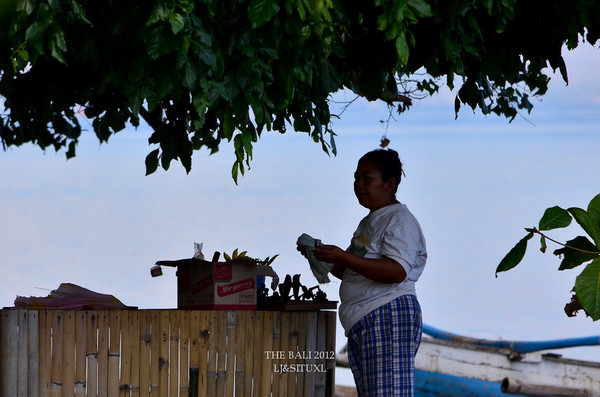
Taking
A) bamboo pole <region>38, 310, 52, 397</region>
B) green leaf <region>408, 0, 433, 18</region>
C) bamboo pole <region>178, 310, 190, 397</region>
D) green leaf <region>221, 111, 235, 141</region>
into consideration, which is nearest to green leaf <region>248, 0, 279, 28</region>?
green leaf <region>221, 111, 235, 141</region>

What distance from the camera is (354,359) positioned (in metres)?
3.89

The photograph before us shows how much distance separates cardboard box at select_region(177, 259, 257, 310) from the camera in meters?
4.36

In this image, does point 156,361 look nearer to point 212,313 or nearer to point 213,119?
point 212,313

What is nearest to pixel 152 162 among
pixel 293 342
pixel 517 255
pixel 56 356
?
pixel 56 356

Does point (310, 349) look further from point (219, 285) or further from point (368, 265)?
point (368, 265)

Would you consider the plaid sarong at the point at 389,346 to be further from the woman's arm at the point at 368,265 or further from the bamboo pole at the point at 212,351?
the bamboo pole at the point at 212,351

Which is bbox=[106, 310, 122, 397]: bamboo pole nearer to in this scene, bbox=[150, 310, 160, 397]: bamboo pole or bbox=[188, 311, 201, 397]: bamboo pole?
bbox=[150, 310, 160, 397]: bamboo pole

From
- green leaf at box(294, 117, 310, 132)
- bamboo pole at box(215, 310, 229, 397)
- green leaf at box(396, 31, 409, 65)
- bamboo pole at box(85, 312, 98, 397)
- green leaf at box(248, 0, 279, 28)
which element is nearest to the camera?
green leaf at box(248, 0, 279, 28)

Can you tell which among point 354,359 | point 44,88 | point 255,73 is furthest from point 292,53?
point 44,88

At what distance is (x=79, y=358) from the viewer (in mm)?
4113

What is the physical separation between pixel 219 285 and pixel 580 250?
181cm

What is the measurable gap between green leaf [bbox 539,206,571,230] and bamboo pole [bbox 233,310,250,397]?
1681 mm

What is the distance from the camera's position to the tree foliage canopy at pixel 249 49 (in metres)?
2.80

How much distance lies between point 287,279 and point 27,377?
4.58ft
